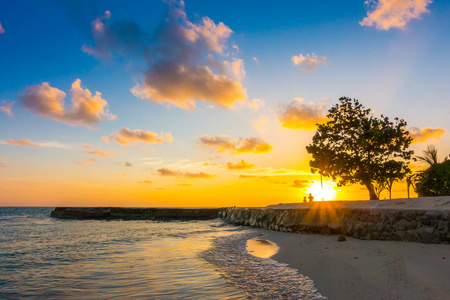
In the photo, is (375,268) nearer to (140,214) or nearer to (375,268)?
(375,268)

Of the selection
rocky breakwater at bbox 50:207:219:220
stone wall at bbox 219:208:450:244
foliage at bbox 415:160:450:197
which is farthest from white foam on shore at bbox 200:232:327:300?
rocky breakwater at bbox 50:207:219:220

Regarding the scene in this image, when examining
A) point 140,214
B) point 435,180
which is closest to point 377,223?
point 435,180

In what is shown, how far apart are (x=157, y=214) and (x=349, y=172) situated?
2111 inches

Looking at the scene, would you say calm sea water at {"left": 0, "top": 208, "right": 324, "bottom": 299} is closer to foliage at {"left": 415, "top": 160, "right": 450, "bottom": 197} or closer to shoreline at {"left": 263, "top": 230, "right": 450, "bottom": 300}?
shoreline at {"left": 263, "top": 230, "right": 450, "bottom": 300}

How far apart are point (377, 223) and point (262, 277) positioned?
285 inches

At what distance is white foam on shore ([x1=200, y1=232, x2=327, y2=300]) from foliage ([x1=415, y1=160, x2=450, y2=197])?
30.2 meters

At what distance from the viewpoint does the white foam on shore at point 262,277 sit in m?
6.70

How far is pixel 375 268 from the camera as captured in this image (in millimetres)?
8070

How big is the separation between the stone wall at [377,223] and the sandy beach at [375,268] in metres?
0.57

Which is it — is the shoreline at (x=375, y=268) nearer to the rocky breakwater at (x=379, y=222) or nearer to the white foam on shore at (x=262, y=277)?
the white foam on shore at (x=262, y=277)

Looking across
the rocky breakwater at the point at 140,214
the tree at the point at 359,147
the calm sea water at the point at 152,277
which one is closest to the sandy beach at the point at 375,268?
the calm sea water at the point at 152,277

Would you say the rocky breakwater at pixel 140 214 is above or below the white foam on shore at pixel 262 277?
below

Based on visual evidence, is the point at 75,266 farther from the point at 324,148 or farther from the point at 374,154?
the point at 374,154

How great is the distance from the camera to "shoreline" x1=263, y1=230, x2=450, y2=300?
628cm
